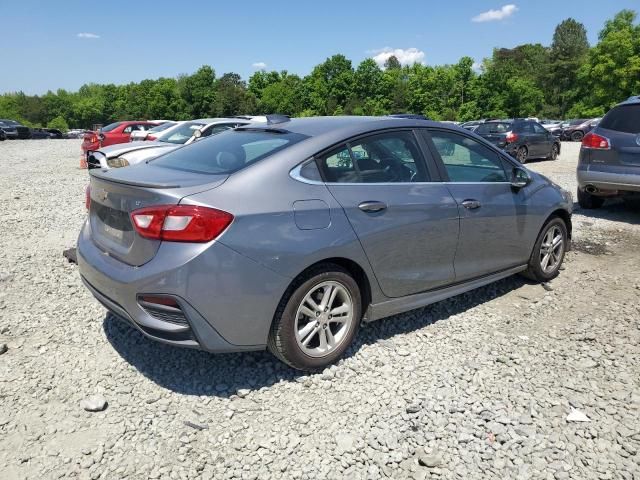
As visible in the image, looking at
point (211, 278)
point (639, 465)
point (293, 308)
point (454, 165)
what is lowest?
point (639, 465)

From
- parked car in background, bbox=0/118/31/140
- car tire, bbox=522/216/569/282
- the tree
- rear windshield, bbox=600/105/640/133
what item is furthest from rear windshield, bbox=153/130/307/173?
the tree

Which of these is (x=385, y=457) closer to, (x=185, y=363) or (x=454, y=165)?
(x=185, y=363)

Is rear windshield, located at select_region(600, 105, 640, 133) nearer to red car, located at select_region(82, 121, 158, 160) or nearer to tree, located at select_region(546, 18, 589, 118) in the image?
red car, located at select_region(82, 121, 158, 160)

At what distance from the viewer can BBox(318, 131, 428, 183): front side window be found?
333 cm

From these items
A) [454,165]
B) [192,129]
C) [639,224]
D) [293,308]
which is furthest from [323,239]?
[192,129]

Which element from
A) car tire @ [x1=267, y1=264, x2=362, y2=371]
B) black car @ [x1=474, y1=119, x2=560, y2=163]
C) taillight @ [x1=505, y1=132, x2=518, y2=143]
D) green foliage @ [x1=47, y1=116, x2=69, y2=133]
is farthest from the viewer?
green foliage @ [x1=47, y1=116, x2=69, y2=133]

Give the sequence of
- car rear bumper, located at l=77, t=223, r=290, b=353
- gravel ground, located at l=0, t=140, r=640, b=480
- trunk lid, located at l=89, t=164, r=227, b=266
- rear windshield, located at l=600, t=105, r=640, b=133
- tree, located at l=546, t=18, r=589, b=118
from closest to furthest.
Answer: gravel ground, located at l=0, t=140, r=640, b=480
car rear bumper, located at l=77, t=223, r=290, b=353
trunk lid, located at l=89, t=164, r=227, b=266
rear windshield, located at l=600, t=105, r=640, b=133
tree, located at l=546, t=18, r=589, b=118

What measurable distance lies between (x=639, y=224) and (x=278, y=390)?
6933 millimetres

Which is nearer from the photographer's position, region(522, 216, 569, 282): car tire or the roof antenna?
the roof antenna

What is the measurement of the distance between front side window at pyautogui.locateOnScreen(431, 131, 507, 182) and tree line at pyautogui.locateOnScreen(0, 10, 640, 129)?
55.4 m

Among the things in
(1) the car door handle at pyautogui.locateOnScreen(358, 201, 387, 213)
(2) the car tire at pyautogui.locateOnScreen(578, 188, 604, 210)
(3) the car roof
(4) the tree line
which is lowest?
(2) the car tire at pyautogui.locateOnScreen(578, 188, 604, 210)

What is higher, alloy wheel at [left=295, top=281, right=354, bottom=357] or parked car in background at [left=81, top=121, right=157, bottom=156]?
parked car in background at [left=81, top=121, right=157, bottom=156]

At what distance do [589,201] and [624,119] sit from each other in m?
1.62

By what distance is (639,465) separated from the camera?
8.25ft
